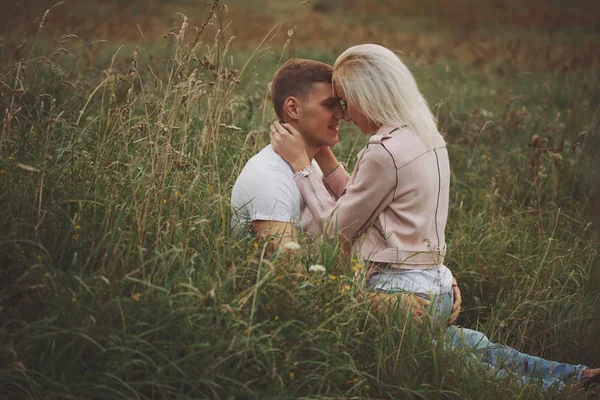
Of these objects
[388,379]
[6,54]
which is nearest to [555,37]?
[6,54]

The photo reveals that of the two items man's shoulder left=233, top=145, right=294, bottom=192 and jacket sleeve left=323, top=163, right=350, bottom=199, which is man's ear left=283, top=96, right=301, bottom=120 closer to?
man's shoulder left=233, top=145, right=294, bottom=192

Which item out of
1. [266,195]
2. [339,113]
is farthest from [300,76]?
[266,195]

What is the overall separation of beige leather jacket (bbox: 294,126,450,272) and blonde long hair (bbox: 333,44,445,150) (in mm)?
70

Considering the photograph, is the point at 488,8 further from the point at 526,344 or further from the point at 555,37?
the point at 526,344

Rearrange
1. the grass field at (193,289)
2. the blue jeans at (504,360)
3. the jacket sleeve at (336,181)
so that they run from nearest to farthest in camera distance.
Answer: the grass field at (193,289) → the blue jeans at (504,360) → the jacket sleeve at (336,181)

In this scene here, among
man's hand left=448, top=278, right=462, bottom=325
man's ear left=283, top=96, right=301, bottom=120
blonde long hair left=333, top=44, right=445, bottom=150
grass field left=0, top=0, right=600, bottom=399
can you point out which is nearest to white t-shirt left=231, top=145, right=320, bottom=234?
grass field left=0, top=0, right=600, bottom=399

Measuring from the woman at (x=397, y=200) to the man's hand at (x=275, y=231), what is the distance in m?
0.20

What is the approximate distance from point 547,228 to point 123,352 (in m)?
3.96

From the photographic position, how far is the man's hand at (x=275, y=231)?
352cm

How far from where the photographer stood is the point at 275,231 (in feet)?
12.0

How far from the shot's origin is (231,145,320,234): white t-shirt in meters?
3.72

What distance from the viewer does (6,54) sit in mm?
6043

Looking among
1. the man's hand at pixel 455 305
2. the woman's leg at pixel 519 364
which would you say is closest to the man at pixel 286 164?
the man's hand at pixel 455 305

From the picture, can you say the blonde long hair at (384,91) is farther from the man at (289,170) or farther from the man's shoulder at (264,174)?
the man's shoulder at (264,174)
